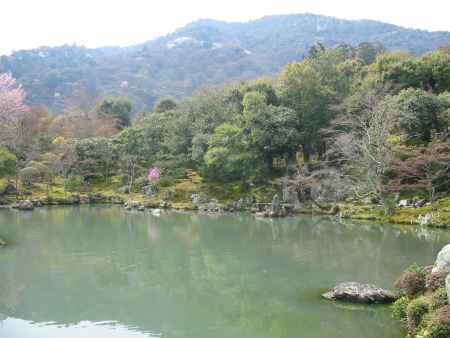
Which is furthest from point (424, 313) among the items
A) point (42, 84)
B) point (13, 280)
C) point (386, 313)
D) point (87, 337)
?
point (42, 84)

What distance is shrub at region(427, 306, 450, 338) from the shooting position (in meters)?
8.62

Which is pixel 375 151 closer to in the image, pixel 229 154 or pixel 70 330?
pixel 229 154

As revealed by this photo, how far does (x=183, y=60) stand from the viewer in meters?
157

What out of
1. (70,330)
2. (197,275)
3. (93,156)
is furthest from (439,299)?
(93,156)

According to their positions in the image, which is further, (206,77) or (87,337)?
(206,77)

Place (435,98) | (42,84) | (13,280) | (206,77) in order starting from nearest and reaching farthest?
(13,280), (435,98), (42,84), (206,77)

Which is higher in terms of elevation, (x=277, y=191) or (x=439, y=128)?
(x=439, y=128)

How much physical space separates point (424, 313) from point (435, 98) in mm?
27533

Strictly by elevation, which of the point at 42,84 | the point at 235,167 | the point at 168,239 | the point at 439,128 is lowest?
the point at 168,239

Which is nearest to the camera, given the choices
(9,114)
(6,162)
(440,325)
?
(440,325)

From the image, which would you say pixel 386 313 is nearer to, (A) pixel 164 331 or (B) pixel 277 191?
(A) pixel 164 331

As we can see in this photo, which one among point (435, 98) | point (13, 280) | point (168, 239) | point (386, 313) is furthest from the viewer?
point (435, 98)

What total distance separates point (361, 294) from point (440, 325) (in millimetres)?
4360

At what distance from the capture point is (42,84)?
11431 cm
